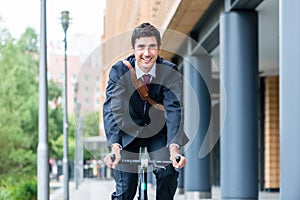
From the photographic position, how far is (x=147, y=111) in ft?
18.0

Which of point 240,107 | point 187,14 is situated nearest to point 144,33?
point 240,107

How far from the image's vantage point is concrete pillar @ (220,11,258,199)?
16.6 m

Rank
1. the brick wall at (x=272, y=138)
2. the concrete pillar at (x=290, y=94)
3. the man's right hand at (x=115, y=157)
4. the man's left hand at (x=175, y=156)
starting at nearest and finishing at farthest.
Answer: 1. the man's left hand at (x=175, y=156)
2. the man's right hand at (x=115, y=157)
3. the concrete pillar at (x=290, y=94)
4. the brick wall at (x=272, y=138)

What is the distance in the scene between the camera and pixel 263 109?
31984mm

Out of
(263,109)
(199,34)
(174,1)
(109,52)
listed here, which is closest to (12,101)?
(263,109)

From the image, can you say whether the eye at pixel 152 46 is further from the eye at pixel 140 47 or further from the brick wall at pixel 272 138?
the brick wall at pixel 272 138

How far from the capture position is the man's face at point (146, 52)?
5348mm

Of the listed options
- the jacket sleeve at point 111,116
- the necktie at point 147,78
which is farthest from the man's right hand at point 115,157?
the necktie at point 147,78

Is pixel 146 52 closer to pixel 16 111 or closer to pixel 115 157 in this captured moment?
pixel 115 157

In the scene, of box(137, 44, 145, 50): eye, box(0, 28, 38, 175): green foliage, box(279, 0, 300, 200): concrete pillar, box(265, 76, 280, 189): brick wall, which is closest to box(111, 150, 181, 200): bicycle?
box(137, 44, 145, 50): eye

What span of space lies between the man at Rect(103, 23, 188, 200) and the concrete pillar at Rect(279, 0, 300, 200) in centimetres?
499

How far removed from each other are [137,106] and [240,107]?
11.4 meters

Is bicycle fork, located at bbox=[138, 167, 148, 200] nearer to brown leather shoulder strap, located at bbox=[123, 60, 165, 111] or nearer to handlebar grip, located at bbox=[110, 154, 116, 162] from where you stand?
handlebar grip, located at bbox=[110, 154, 116, 162]

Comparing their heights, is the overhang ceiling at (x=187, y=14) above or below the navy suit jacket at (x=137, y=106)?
above
